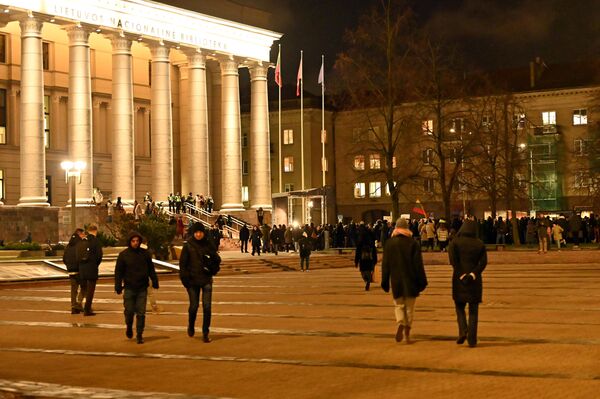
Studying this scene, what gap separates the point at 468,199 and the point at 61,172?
131ft

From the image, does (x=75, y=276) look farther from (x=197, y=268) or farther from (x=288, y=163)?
(x=288, y=163)

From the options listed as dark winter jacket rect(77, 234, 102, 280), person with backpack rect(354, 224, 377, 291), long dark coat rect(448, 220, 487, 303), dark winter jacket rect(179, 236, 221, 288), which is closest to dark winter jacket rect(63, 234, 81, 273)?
dark winter jacket rect(77, 234, 102, 280)

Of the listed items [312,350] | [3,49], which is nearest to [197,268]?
[312,350]

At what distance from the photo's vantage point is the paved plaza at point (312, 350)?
39.8ft

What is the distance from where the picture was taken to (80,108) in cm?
5469

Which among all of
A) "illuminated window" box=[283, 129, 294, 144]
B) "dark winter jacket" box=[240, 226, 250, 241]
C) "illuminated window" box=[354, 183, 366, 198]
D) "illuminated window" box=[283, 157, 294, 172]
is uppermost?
"illuminated window" box=[283, 129, 294, 144]

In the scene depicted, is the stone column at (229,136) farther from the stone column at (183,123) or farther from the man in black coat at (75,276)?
the man in black coat at (75,276)

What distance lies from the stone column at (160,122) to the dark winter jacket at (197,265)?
43.7 meters

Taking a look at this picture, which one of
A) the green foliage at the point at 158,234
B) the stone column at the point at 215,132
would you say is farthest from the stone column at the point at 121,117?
the stone column at the point at 215,132

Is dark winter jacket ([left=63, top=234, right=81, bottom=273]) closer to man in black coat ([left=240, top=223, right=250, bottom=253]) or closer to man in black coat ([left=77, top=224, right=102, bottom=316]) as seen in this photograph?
man in black coat ([left=77, top=224, right=102, bottom=316])

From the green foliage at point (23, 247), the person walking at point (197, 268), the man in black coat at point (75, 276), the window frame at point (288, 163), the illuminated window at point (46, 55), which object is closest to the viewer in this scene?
the person walking at point (197, 268)

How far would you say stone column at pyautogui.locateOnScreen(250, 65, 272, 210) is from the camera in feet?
225

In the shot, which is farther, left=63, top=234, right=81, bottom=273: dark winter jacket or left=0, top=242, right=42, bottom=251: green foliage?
left=0, top=242, right=42, bottom=251: green foliage

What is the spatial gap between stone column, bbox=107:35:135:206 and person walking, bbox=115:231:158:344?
40.5 m
